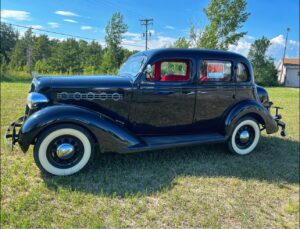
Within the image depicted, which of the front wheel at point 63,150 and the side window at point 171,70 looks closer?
the front wheel at point 63,150

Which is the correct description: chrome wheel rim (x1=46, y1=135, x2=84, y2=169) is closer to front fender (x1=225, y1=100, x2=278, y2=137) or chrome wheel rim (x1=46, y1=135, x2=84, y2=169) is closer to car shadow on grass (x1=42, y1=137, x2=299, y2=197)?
car shadow on grass (x1=42, y1=137, x2=299, y2=197)

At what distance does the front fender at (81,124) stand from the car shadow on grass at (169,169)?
1.40ft

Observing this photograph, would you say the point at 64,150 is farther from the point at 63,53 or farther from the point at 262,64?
the point at 63,53

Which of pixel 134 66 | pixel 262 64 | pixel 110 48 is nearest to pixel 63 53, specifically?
pixel 110 48

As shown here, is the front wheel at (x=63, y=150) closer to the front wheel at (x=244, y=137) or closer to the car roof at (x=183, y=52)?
the car roof at (x=183, y=52)

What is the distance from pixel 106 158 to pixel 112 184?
87 centimetres

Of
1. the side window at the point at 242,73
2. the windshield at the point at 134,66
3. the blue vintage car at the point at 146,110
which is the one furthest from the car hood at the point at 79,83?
the side window at the point at 242,73

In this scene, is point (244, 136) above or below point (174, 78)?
below

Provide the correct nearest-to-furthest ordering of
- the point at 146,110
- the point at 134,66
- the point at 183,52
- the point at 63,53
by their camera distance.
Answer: the point at 146,110, the point at 183,52, the point at 134,66, the point at 63,53

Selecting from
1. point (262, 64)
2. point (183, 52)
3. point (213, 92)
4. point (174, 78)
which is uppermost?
point (262, 64)

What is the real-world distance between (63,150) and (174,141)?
175 centimetres

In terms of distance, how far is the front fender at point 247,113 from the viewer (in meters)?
4.67

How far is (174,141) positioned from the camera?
428cm

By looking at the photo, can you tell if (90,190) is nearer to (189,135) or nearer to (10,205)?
(10,205)
